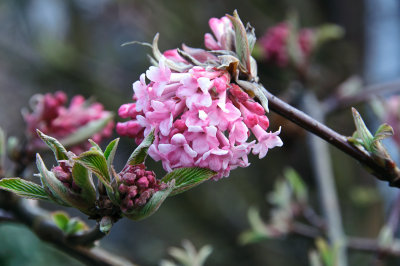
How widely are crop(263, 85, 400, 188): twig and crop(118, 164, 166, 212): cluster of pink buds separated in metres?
0.23

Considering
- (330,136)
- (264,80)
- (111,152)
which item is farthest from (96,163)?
(264,80)

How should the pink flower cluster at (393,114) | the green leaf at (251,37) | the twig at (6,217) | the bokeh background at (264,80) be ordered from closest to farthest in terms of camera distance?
the green leaf at (251,37)
the twig at (6,217)
the pink flower cluster at (393,114)
the bokeh background at (264,80)

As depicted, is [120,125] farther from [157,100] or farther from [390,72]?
[390,72]

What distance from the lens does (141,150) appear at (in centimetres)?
64

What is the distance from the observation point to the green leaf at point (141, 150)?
2.07 ft

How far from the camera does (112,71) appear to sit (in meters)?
2.88

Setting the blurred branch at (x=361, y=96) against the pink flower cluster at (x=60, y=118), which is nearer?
the pink flower cluster at (x=60, y=118)

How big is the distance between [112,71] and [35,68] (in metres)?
0.53

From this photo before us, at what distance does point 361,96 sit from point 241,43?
1.12 meters

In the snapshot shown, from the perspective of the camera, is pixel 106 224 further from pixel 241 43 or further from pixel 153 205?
pixel 241 43

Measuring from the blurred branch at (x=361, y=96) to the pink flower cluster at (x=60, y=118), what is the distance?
1019 millimetres

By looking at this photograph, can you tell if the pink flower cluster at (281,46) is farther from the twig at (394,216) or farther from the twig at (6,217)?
the twig at (6,217)

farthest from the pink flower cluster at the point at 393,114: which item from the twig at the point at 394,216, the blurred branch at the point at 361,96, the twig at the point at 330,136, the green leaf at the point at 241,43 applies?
the green leaf at the point at 241,43

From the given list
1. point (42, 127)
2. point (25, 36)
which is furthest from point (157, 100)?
point (25, 36)
